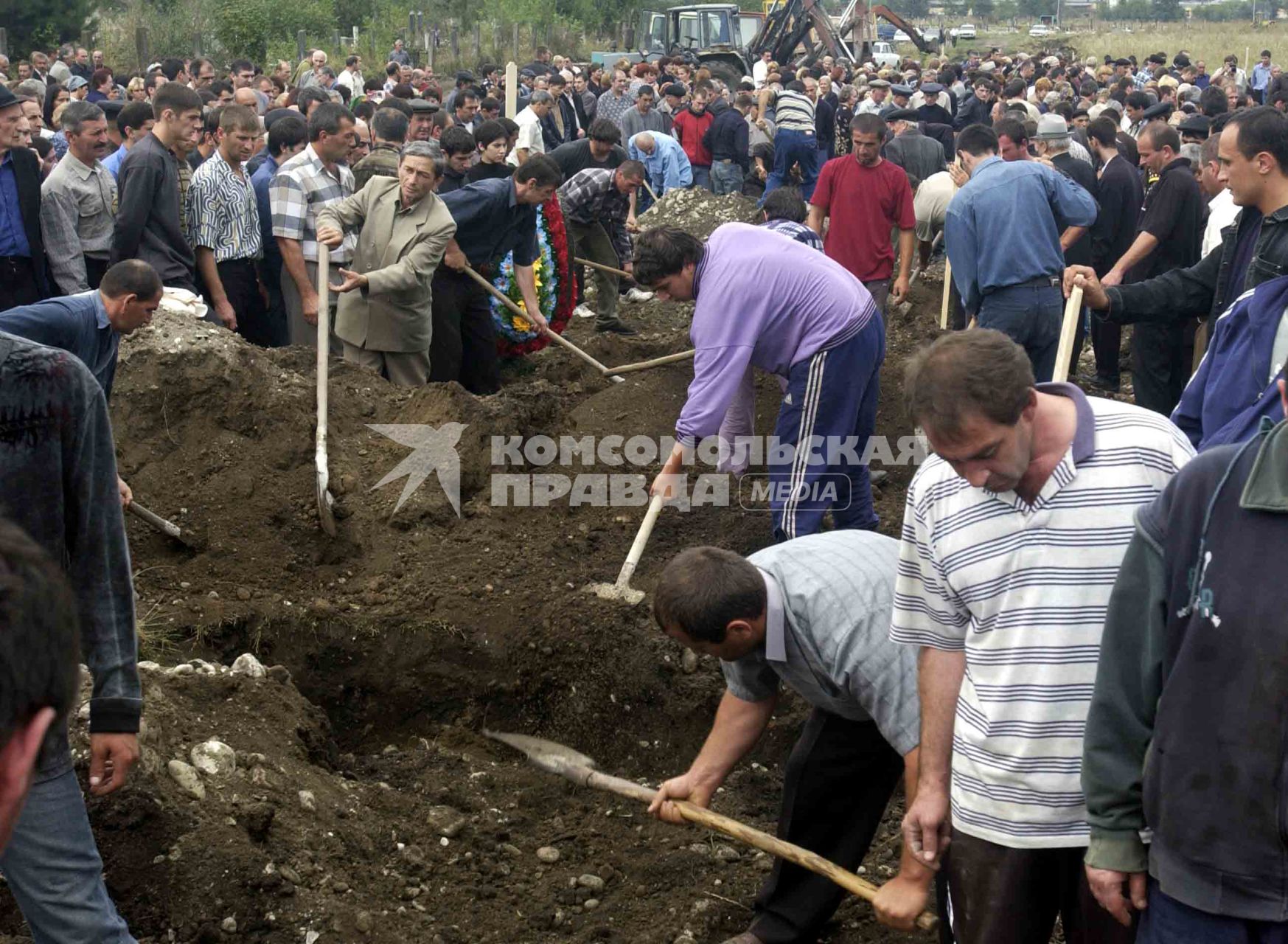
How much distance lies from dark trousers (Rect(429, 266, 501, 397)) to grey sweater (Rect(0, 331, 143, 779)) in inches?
205

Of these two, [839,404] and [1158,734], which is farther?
[839,404]

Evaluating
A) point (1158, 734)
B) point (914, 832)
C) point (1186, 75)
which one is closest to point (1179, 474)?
point (1158, 734)

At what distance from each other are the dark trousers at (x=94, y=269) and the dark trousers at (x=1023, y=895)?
605cm

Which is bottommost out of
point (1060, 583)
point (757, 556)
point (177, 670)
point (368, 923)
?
point (368, 923)

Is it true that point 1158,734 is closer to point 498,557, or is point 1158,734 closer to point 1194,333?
point 498,557

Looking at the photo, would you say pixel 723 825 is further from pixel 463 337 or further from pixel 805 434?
pixel 463 337

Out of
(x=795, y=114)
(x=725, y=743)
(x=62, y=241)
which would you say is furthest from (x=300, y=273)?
(x=795, y=114)

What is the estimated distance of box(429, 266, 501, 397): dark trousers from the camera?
321 inches

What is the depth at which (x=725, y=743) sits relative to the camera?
3566 mm

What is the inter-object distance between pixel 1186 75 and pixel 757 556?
74.1 ft

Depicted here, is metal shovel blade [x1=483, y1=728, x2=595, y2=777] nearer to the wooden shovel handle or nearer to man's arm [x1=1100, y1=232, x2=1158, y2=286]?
the wooden shovel handle

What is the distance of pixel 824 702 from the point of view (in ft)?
11.6

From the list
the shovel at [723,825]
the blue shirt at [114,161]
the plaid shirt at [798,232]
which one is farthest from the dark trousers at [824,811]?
the blue shirt at [114,161]

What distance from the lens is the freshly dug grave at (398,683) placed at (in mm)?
3957
